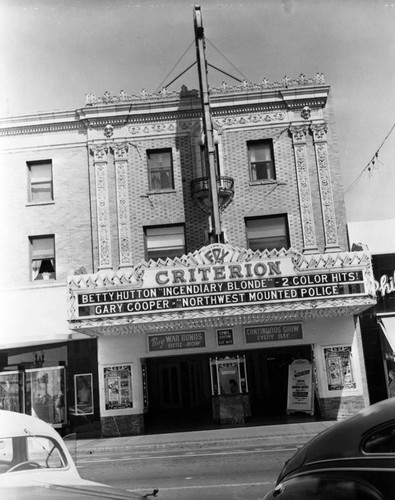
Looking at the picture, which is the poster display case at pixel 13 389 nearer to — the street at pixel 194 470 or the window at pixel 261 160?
Result: the street at pixel 194 470

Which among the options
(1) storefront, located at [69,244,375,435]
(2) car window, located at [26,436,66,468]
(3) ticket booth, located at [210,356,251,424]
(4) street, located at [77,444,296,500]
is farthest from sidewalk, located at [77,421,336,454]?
(2) car window, located at [26,436,66,468]

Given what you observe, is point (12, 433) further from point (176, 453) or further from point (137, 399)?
point (137, 399)

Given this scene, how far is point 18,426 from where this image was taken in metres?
4.87

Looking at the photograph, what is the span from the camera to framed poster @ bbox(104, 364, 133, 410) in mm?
19219

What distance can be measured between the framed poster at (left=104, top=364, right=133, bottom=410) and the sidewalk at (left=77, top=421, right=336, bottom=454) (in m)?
1.13

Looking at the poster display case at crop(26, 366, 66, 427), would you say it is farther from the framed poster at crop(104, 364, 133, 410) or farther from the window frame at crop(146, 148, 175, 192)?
the window frame at crop(146, 148, 175, 192)

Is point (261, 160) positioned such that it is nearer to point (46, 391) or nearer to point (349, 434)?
point (46, 391)

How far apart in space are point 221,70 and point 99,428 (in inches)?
515

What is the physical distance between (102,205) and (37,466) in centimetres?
1636

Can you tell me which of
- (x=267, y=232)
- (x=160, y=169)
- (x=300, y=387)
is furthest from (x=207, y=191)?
(x=300, y=387)

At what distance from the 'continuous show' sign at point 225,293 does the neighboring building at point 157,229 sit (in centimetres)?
104

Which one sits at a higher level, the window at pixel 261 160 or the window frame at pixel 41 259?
the window at pixel 261 160

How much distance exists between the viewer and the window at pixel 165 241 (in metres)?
20.8

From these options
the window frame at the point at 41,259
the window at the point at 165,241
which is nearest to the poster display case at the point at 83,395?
A: the window frame at the point at 41,259
